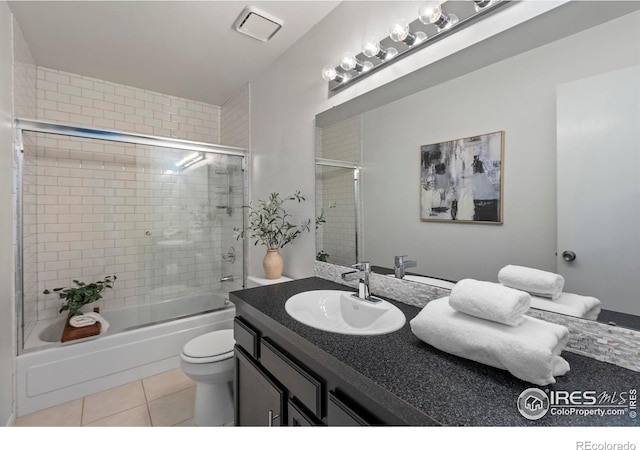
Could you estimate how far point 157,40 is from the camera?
209 cm

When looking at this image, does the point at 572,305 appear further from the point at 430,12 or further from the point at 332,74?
the point at 332,74

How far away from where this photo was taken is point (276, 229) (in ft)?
7.39

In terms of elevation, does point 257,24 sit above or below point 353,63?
above

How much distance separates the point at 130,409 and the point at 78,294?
117 cm

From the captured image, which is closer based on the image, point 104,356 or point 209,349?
point 209,349

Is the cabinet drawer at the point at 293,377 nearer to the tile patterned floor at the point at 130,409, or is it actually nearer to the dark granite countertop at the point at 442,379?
the dark granite countertop at the point at 442,379

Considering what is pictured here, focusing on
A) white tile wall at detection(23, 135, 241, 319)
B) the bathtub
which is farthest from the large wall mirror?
white tile wall at detection(23, 135, 241, 319)

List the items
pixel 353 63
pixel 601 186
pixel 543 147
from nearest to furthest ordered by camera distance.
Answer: pixel 601 186
pixel 543 147
pixel 353 63

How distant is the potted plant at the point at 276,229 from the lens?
2.14m

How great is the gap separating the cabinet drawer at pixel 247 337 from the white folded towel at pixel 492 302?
0.80m

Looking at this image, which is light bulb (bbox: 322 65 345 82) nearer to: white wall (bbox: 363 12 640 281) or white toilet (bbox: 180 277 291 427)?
white wall (bbox: 363 12 640 281)

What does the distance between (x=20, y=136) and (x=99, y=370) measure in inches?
65.3

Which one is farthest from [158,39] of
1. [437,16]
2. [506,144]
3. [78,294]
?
[506,144]

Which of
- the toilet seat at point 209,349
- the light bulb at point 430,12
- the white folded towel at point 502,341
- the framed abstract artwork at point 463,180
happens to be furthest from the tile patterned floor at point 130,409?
the light bulb at point 430,12
